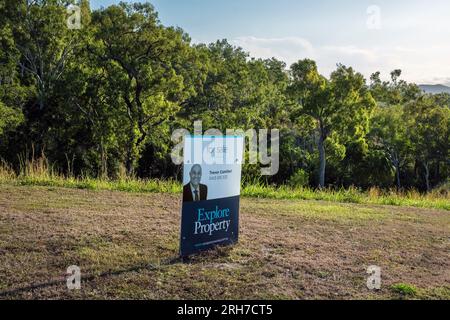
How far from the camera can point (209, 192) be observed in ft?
16.6

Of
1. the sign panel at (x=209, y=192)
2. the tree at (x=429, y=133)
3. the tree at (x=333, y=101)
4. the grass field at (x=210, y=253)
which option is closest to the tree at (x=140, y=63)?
the tree at (x=333, y=101)

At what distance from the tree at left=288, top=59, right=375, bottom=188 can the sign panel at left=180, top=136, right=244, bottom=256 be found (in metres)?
30.2

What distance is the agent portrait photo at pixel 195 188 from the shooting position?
4836 mm

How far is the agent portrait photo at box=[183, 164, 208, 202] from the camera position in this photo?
4836mm

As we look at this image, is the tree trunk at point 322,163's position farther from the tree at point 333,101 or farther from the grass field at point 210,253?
the grass field at point 210,253

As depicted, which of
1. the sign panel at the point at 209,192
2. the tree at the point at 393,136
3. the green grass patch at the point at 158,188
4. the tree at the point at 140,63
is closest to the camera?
the sign panel at the point at 209,192

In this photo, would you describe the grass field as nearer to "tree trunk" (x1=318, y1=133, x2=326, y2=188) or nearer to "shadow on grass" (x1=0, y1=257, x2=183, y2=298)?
"shadow on grass" (x1=0, y1=257, x2=183, y2=298)

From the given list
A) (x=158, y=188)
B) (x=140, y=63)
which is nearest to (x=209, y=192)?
(x=158, y=188)

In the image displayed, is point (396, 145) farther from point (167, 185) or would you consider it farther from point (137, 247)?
point (137, 247)

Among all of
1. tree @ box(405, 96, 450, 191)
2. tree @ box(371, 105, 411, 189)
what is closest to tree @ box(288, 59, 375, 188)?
tree @ box(371, 105, 411, 189)

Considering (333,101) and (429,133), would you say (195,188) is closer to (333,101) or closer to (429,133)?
(333,101)

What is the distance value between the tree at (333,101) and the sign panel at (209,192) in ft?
99.1

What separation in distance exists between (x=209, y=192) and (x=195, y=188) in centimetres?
20
